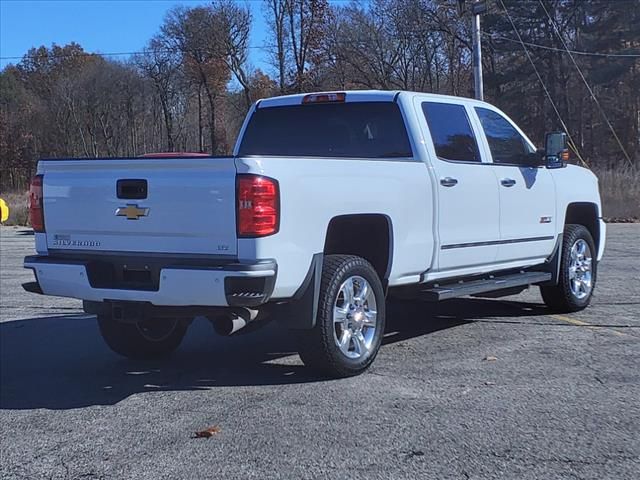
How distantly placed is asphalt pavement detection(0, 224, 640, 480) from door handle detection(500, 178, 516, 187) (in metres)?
1.35

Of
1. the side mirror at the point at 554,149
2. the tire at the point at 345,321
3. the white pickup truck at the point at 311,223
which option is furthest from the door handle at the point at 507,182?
the tire at the point at 345,321

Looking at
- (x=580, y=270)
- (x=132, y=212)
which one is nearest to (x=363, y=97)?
(x=132, y=212)

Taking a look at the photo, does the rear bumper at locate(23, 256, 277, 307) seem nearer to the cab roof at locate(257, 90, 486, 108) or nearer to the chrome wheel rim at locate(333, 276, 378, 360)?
the chrome wheel rim at locate(333, 276, 378, 360)

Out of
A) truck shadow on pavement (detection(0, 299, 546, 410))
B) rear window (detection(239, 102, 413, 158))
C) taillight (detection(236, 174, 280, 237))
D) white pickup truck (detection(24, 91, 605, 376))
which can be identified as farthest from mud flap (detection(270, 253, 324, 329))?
rear window (detection(239, 102, 413, 158))

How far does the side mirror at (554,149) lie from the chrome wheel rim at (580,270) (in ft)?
3.15

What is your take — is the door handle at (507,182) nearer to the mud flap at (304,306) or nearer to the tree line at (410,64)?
the mud flap at (304,306)

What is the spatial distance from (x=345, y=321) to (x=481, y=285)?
173 centimetres

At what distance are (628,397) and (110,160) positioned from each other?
3788 mm

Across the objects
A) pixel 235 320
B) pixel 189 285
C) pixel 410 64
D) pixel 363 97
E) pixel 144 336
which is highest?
pixel 410 64

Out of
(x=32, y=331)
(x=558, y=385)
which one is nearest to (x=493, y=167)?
(x=558, y=385)

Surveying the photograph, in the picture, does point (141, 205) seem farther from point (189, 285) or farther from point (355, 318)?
point (355, 318)

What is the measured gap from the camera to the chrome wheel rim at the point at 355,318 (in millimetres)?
5867

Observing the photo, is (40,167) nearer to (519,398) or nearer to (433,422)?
(433,422)

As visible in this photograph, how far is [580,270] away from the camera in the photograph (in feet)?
28.4
